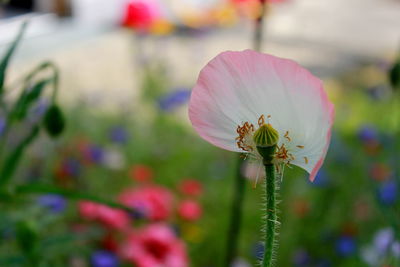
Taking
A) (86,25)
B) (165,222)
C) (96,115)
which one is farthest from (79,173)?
(86,25)

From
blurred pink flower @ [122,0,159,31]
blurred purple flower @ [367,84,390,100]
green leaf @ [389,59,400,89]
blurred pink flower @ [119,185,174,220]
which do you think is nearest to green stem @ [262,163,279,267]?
green leaf @ [389,59,400,89]

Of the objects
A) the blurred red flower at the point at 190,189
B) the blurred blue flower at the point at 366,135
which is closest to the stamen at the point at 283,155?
the blurred red flower at the point at 190,189

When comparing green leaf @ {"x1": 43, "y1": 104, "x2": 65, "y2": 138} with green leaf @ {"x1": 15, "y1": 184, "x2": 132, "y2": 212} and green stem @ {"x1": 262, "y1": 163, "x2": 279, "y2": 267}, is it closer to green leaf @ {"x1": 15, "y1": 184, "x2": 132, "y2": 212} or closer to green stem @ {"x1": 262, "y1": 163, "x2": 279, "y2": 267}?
green leaf @ {"x1": 15, "y1": 184, "x2": 132, "y2": 212}

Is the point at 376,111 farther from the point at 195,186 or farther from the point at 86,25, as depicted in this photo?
the point at 86,25

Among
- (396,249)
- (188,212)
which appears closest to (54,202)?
(188,212)

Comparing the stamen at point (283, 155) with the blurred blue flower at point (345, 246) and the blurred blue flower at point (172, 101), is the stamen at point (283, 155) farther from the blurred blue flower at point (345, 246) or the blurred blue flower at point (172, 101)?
the blurred blue flower at point (172, 101)
